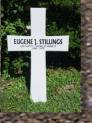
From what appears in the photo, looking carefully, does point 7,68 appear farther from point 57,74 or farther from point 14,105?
point 14,105

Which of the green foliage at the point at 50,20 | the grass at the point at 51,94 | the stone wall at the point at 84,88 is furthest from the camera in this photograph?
the green foliage at the point at 50,20

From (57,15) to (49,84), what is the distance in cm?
198

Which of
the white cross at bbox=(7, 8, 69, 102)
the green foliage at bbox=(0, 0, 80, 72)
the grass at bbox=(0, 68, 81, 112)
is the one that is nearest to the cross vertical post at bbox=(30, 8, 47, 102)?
the white cross at bbox=(7, 8, 69, 102)

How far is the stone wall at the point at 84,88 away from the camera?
6.73 metres

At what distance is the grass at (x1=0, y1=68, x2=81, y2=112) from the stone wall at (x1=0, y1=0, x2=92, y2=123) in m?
1.36

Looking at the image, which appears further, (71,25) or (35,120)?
(71,25)

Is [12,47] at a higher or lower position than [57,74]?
higher

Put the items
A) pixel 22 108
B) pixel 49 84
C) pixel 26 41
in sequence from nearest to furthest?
pixel 22 108
pixel 26 41
pixel 49 84

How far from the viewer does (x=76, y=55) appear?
1160 centimetres

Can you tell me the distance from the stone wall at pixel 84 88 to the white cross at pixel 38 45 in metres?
1.95

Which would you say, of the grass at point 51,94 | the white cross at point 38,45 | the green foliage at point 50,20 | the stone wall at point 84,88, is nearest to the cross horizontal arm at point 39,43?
the white cross at point 38,45

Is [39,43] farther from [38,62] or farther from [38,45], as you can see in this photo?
[38,62]

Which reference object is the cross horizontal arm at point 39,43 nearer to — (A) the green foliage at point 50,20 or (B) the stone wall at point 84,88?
(A) the green foliage at point 50,20

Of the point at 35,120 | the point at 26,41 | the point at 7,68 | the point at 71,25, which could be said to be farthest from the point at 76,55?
the point at 35,120
